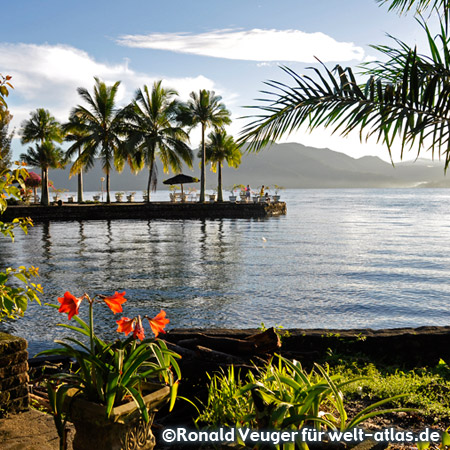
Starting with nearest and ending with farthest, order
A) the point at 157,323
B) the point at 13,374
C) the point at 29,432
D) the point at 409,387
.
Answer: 1. the point at 157,323
2. the point at 29,432
3. the point at 13,374
4. the point at 409,387

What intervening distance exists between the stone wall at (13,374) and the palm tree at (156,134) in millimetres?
35607

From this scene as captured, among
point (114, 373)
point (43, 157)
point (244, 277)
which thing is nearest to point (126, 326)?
point (114, 373)

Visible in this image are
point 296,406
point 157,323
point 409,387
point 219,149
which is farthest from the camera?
point 219,149

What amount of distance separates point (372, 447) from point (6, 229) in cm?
297

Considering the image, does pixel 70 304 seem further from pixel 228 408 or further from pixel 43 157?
pixel 43 157

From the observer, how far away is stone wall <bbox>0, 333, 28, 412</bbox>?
3.04 m

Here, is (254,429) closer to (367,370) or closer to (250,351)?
(250,351)

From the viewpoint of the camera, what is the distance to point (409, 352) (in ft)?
16.2

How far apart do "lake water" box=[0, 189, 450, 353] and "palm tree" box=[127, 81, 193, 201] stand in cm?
1411

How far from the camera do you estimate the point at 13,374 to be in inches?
122

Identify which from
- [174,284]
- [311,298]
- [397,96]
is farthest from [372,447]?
[174,284]

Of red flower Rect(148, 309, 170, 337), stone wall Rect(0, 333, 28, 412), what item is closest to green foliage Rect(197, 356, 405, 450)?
red flower Rect(148, 309, 170, 337)

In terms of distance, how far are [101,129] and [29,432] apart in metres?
38.2

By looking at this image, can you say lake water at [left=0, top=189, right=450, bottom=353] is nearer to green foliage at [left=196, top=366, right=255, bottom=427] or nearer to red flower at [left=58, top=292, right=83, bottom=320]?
green foliage at [left=196, top=366, right=255, bottom=427]
